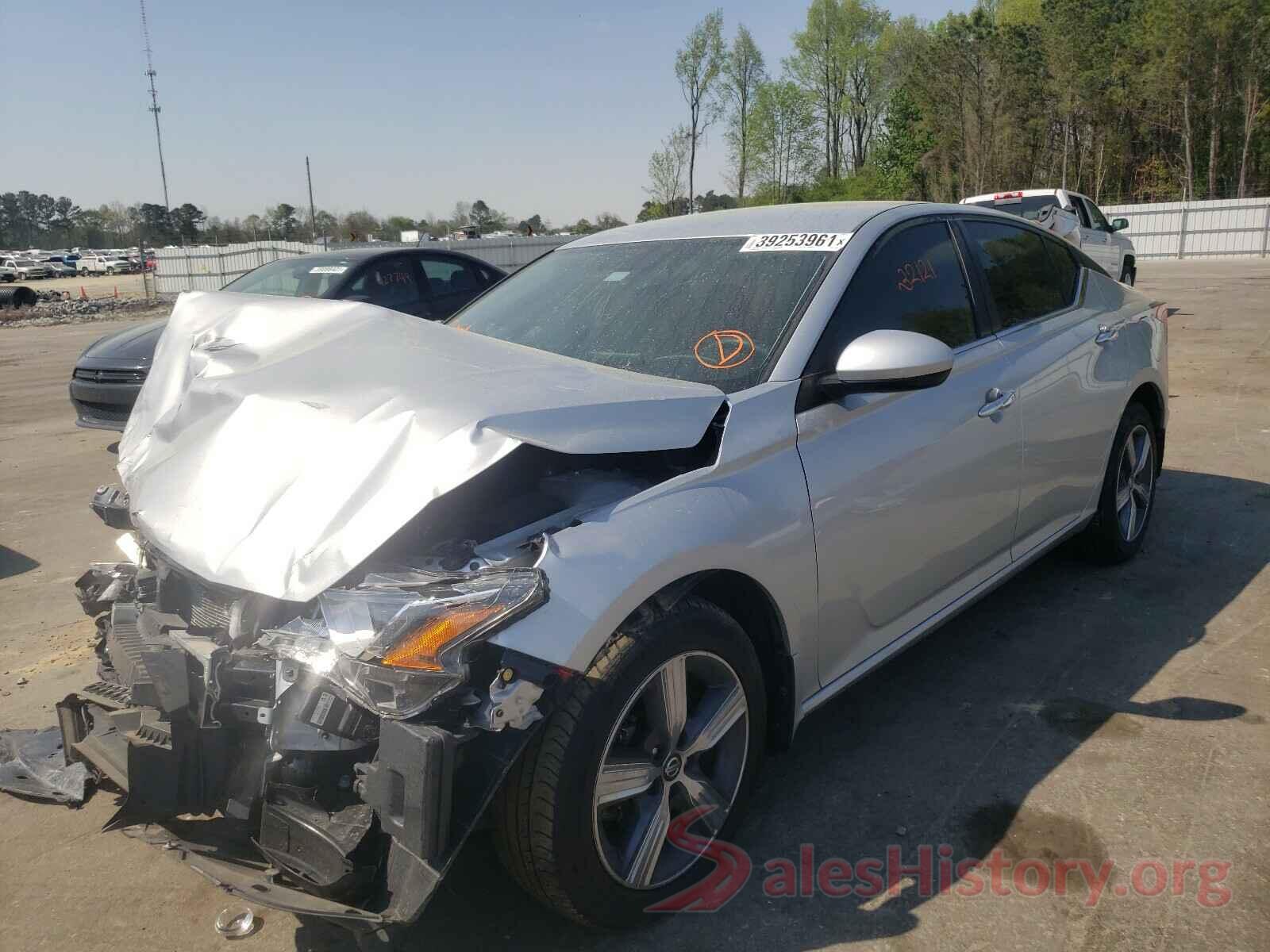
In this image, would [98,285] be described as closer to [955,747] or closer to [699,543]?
[955,747]

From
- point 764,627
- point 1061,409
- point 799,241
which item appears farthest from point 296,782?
point 1061,409

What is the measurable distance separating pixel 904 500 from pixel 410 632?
1679mm

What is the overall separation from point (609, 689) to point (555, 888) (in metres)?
0.47

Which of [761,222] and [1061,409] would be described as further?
[1061,409]

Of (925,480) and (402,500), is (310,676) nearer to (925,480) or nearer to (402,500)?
(402,500)

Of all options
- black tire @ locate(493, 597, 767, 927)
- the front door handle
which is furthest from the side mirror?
black tire @ locate(493, 597, 767, 927)

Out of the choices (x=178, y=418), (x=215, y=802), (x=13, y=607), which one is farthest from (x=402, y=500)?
(x=13, y=607)

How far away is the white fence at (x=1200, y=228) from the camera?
32125 millimetres

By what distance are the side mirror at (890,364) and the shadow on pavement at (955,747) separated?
124 centimetres

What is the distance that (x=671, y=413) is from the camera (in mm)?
2578

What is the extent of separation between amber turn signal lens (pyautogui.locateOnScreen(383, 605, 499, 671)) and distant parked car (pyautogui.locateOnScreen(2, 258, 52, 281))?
206 ft

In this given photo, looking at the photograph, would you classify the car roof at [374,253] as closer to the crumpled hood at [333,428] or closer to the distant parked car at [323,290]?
the distant parked car at [323,290]

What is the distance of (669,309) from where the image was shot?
3316mm

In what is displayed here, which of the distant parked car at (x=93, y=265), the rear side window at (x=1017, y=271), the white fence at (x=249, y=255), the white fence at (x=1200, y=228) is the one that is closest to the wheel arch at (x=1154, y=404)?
the rear side window at (x=1017, y=271)
